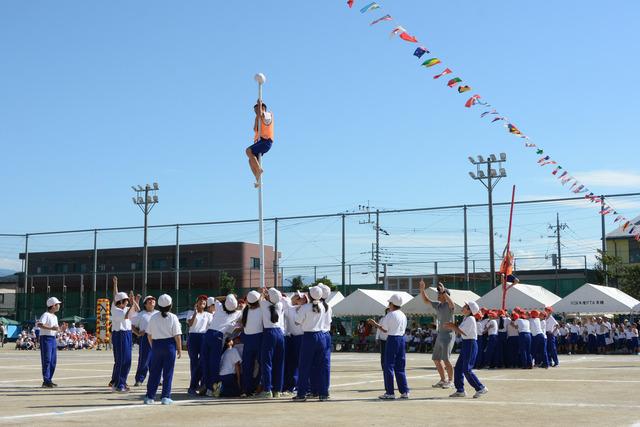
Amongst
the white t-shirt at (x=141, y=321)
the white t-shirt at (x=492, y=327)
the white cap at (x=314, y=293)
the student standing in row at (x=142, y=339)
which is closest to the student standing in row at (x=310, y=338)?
the white cap at (x=314, y=293)

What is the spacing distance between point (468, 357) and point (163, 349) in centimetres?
512

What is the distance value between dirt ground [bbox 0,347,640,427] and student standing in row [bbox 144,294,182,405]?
12.0 inches

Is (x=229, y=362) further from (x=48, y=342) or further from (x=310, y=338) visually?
(x=48, y=342)

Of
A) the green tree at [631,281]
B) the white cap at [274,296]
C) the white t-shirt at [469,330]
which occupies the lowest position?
the white t-shirt at [469,330]

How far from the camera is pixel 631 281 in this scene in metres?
44.2

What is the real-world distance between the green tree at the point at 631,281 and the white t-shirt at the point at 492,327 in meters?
23.5

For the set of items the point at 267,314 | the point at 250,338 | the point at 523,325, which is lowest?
the point at 523,325

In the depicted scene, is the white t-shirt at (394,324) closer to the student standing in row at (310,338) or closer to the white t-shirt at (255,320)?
the student standing in row at (310,338)

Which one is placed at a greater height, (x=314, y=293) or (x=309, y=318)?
(x=314, y=293)

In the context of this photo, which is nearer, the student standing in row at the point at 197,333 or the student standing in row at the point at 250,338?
the student standing in row at the point at 250,338

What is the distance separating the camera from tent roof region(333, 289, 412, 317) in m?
35.5

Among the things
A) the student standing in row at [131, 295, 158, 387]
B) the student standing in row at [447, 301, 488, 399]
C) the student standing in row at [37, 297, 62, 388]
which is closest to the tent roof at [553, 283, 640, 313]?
the student standing in row at [447, 301, 488, 399]

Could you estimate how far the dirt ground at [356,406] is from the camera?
10469 mm

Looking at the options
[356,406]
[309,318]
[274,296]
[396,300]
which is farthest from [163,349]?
[396,300]
